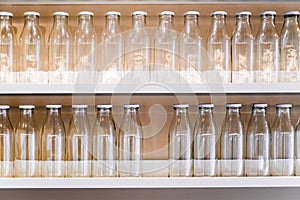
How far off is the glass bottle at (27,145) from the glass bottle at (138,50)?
31 centimetres

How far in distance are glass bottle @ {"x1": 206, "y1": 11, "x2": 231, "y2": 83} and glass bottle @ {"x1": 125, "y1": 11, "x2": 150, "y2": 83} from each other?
180 millimetres

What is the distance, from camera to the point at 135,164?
145cm

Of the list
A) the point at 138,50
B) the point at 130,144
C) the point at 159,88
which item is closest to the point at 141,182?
the point at 130,144

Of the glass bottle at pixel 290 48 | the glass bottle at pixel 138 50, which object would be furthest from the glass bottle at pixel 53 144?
the glass bottle at pixel 290 48

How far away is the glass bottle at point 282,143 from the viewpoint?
4.71ft

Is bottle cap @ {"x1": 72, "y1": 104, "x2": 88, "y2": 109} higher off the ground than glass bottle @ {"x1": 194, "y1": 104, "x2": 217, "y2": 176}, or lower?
higher

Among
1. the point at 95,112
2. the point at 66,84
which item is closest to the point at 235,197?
the point at 95,112

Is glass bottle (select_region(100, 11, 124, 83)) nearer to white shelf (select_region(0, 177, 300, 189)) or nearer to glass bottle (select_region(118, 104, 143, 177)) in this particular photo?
glass bottle (select_region(118, 104, 143, 177))

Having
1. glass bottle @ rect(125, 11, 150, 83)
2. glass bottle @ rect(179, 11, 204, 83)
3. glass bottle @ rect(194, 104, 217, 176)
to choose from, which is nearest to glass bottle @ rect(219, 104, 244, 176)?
glass bottle @ rect(194, 104, 217, 176)

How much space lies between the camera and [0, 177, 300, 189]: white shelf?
55.2 inches

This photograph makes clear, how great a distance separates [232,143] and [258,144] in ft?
0.25

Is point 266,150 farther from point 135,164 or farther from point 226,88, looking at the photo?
point 135,164

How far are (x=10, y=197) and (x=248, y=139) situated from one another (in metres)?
0.77

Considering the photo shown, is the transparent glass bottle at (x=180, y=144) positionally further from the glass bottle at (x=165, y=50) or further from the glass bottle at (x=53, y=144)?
the glass bottle at (x=53, y=144)
